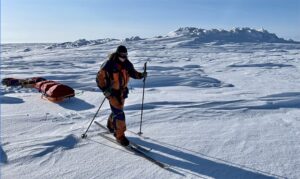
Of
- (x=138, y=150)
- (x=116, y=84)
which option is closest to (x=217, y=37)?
(x=116, y=84)

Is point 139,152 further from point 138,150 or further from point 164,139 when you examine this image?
point 164,139

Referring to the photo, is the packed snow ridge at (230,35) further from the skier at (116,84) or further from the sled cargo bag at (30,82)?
the skier at (116,84)

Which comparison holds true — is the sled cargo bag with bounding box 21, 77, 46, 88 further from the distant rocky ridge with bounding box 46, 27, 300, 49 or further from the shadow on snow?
the distant rocky ridge with bounding box 46, 27, 300, 49

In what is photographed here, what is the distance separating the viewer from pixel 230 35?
5347cm

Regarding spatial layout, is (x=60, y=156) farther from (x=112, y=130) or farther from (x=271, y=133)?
(x=271, y=133)

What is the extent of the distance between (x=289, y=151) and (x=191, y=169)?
4.85 ft

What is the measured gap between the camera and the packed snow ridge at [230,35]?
1980 inches

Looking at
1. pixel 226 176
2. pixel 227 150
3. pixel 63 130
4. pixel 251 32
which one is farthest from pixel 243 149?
pixel 251 32

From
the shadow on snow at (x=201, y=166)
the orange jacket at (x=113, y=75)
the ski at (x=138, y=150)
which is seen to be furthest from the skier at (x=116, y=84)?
the shadow on snow at (x=201, y=166)

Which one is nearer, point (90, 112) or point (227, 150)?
point (227, 150)

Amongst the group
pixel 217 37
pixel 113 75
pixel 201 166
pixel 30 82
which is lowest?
pixel 201 166

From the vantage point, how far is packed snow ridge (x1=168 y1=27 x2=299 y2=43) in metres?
50.3

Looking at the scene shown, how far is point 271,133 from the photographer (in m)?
6.12

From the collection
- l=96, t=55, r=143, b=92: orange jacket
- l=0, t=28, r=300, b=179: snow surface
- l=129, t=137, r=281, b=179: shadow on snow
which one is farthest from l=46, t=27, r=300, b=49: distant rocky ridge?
l=129, t=137, r=281, b=179: shadow on snow
